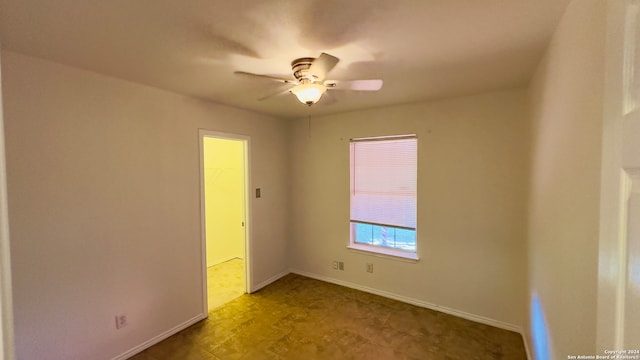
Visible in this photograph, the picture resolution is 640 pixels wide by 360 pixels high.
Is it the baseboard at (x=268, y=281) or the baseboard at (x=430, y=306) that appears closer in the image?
the baseboard at (x=430, y=306)

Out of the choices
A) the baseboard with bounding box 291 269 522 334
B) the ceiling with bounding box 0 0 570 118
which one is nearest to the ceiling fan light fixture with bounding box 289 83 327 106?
the ceiling with bounding box 0 0 570 118

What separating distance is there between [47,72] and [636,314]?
10.1ft

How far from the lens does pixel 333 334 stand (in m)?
2.73

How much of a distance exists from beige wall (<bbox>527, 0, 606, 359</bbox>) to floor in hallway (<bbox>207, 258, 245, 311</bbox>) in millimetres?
3183

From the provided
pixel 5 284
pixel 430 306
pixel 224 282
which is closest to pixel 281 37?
pixel 5 284

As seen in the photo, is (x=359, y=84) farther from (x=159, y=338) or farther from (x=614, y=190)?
(x=159, y=338)

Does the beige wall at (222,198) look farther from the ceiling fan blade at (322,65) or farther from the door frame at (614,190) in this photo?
the door frame at (614,190)

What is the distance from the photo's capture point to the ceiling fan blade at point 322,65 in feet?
5.10

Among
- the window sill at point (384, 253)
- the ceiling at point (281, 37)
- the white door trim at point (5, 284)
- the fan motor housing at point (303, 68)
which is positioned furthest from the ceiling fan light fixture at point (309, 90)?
the window sill at point (384, 253)

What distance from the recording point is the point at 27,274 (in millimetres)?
1890

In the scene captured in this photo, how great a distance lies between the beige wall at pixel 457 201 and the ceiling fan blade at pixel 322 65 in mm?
1819

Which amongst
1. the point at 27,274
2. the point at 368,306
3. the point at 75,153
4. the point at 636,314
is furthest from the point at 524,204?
the point at 27,274

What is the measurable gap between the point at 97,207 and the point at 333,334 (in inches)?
93.8

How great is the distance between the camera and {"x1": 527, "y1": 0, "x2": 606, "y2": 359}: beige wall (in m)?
1.00
